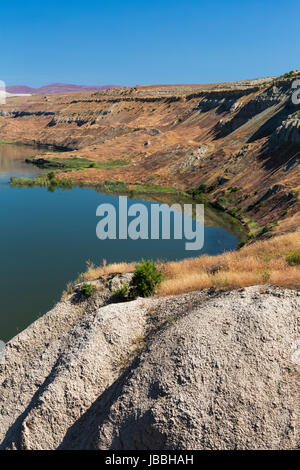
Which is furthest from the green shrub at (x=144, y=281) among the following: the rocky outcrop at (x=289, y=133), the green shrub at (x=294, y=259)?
the rocky outcrop at (x=289, y=133)

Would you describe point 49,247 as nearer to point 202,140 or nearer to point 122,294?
point 122,294

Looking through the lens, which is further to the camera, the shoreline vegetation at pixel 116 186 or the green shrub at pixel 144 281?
the shoreline vegetation at pixel 116 186

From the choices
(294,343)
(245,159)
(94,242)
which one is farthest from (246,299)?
(245,159)

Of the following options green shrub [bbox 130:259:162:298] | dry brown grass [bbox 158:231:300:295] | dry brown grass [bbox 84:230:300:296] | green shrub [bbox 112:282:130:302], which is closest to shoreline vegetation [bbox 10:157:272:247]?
dry brown grass [bbox 84:230:300:296]

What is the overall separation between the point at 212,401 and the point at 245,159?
5319 centimetres

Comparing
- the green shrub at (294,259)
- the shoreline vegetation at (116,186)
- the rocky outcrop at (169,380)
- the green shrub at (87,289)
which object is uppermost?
the shoreline vegetation at (116,186)

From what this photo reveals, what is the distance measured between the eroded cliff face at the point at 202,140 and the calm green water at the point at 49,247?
25.9 feet

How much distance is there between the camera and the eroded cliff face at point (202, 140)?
47656mm

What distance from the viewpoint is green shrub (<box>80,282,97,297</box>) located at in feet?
42.3

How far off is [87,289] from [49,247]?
→ 22.2m

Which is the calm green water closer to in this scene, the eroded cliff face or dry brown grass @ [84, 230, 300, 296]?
the eroded cliff face

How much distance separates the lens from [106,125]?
114938 mm

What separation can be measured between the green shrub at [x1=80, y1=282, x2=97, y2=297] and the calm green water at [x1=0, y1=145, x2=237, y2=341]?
821 cm

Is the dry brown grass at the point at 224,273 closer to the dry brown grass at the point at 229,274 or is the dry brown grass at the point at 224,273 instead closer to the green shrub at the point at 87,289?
the dry brown grass at the point at 229,274
